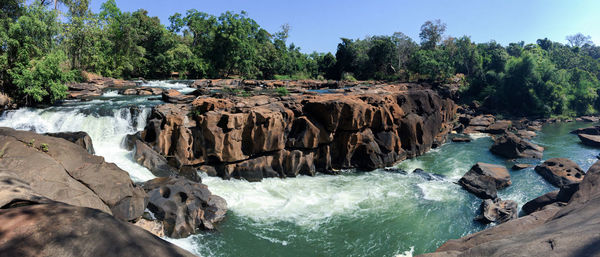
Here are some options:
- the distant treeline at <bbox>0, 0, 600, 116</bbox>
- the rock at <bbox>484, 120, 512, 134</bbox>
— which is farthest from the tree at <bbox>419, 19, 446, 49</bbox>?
the rock at <bbox>484, 120, 512, 134</bbox>

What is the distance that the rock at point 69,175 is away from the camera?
21.5ft

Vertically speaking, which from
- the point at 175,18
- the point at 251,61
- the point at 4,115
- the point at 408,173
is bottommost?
the point at 408,173

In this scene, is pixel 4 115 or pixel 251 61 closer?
pixel 4 115

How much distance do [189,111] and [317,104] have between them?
6.36 m

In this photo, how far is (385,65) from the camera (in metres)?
56.1

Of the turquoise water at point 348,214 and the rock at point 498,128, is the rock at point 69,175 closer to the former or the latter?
the turquoise water at point 348,214

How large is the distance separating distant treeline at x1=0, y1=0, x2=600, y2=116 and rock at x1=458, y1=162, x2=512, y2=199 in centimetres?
2151

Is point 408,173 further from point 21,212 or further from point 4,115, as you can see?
point 4,115

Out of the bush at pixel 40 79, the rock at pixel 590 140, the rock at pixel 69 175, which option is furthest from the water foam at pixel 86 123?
the rock at pixel 590 140

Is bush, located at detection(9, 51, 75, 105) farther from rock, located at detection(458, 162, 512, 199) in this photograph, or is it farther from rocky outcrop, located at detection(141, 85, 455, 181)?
rock, located at detection(458, 162, 512, 199)

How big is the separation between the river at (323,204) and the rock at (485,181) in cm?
40

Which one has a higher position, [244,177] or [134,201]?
[134,201]

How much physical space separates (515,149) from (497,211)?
10802 millimetres

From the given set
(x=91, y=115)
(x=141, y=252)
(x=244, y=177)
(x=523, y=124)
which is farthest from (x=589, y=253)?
(x=523, y=124)
